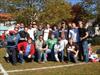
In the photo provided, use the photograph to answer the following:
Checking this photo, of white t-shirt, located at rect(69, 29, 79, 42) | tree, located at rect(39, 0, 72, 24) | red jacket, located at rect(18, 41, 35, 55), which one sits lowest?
tree, located at rect(39, 0, 72, 24)

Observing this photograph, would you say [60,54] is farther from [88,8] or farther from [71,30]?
[88,8]

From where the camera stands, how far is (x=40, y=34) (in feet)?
56.5

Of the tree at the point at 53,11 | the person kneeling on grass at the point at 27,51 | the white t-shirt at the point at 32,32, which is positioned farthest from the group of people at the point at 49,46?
the tree at the point at 53,11

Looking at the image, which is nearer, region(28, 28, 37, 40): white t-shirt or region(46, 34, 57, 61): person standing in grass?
region(46, 34, 57, 61): person standing in grass

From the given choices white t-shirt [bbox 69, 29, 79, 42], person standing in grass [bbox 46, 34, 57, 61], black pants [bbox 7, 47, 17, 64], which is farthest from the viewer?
person standing in grass [bbox 46, 34, 57, 61]

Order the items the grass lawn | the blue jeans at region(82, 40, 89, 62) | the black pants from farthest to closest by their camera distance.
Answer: the blue jeans at region(82, 40, 89, 62), the black pants, the grass lawn

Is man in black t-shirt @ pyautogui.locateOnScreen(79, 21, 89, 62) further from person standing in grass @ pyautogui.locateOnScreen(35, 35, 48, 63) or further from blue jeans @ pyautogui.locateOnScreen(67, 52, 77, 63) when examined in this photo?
person standing in grass @ pyautogui.locateOnScreen(35, 35, 48, 63)

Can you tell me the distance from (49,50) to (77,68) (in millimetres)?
2494

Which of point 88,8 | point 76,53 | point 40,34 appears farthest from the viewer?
point 88,8

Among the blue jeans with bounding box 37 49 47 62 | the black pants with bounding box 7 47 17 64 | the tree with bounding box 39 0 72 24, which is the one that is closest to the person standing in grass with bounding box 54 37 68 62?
the blue jeans with bounding box 37 49 47 62

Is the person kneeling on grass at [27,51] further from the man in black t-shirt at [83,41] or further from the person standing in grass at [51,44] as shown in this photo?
the man in black t-shirt at [83,41]

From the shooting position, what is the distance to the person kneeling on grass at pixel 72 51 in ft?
51.9

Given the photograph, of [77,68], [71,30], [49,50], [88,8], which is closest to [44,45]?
[49,50]

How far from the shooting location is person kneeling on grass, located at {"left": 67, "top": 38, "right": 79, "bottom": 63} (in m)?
15.8
